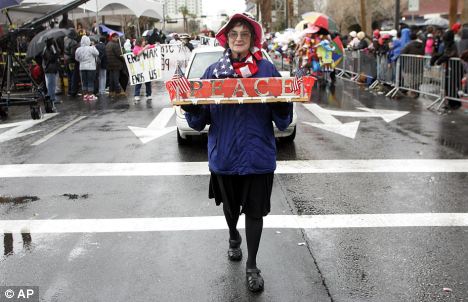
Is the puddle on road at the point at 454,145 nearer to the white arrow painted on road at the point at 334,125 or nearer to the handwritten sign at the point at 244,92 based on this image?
the white arrow painted on road at the point at 334,125

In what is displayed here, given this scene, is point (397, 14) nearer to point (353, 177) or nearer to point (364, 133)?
point (364, 133)

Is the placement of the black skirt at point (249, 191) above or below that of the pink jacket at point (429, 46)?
below

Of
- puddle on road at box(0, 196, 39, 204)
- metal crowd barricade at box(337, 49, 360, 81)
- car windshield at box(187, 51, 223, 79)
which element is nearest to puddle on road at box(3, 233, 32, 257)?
puddle on road at box(0, 196, 39, 204)

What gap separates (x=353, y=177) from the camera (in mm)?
7035

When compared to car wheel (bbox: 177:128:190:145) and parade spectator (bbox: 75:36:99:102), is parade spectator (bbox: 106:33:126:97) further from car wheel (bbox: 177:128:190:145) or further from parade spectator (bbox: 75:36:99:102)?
car wheel (bbox: 177:128:190:145)

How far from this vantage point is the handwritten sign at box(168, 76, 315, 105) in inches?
149

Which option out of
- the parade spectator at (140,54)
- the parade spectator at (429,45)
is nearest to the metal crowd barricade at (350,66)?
the parade spectator at (429,45)

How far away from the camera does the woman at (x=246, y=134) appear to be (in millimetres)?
3861

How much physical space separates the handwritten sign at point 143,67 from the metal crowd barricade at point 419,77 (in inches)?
270

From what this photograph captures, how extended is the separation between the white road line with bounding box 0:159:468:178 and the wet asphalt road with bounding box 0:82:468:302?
206 millimetres

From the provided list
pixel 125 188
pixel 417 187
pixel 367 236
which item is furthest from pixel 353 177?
pixel 125 188

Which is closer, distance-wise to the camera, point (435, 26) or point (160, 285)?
point (160, 285)

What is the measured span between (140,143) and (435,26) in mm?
10758

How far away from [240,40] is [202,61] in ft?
19.8
